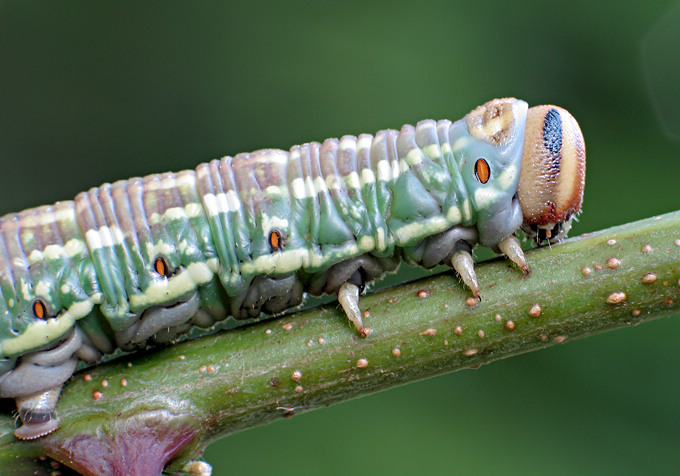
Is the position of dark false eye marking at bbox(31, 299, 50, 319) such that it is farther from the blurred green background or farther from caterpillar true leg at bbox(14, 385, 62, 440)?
the blurred green background

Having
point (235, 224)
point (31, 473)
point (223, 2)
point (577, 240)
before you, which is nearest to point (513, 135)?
point (577, 240)

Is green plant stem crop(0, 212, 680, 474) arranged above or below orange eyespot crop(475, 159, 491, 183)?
below

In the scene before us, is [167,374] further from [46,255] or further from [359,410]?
[359,410]

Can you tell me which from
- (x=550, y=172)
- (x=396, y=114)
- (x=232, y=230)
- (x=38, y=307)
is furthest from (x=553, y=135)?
(x=396, y=114)

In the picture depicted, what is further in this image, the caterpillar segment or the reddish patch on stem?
Result: the caterpillar segment

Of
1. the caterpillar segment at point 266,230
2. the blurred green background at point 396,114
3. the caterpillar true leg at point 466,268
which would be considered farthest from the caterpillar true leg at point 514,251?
the blurred green background at point 396,114

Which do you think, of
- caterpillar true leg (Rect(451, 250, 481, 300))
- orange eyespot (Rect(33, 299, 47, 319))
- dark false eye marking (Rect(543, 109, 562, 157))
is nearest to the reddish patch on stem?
orange eyespot (Rect(33, 299, 47, 319))

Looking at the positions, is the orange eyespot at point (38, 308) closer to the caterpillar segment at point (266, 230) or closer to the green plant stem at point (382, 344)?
the caterpillar segment at point (266, 230)
